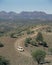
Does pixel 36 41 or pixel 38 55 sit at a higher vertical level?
pixel 38 55

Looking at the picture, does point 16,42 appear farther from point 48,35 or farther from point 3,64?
point 3,64

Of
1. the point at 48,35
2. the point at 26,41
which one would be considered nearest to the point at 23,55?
the point at 26,41

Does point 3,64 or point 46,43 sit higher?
point 3,64

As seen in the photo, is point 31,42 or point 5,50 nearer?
point 5,50

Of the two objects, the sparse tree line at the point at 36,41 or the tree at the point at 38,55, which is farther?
the sparse tree line at the point at 36,41

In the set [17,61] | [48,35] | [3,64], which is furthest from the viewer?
[48,35]

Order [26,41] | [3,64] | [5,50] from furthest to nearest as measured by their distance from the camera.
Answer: [26,41], [5,50], [3,64]

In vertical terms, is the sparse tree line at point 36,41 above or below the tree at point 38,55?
below

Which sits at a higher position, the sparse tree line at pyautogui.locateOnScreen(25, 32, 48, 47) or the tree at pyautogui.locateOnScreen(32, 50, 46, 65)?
the tree at pyautogui.locateOnScreen(32, 50, 46, 65)

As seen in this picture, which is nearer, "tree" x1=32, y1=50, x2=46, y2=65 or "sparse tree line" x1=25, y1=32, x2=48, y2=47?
"tree" x1=32, y1=50, x2=46, y2=65

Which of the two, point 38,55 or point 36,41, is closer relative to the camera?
point 38,55
